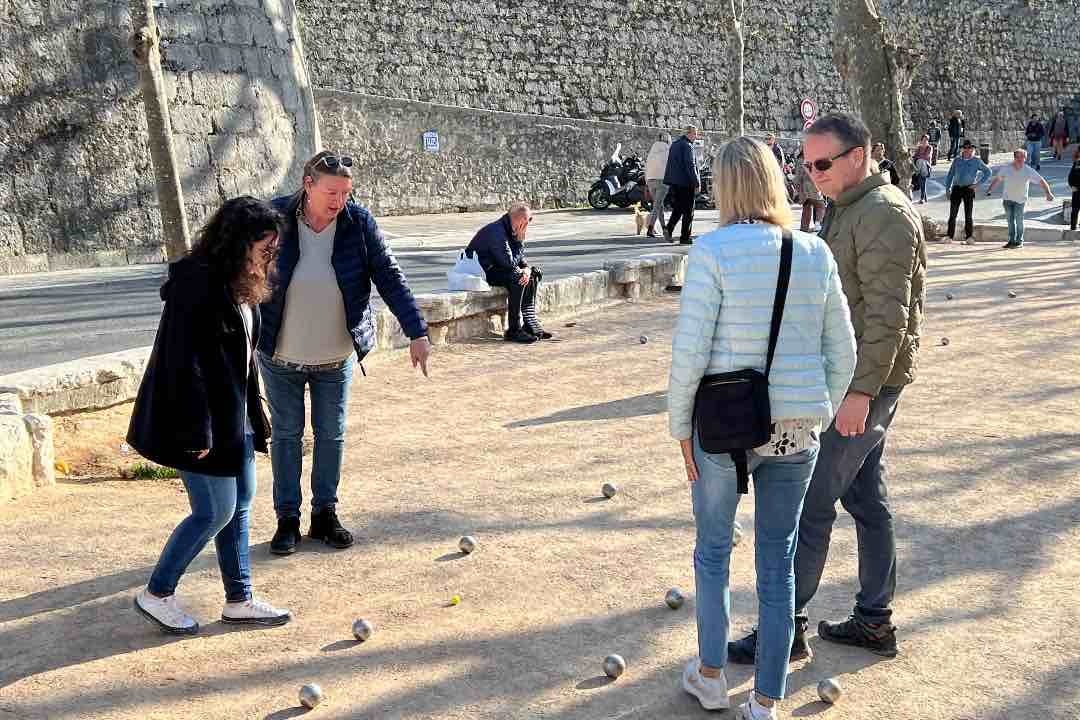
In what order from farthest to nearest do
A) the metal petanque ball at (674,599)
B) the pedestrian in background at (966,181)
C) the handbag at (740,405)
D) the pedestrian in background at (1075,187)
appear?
the pedestrian in background at (1075,187) < the pedestrian in background at (966,181) < the metal petanque ball at (674,599) < the handbag at (740,405)

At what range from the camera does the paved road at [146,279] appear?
8273 mm

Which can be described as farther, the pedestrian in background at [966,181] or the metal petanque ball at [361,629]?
the pedestrian in background at [966,181]

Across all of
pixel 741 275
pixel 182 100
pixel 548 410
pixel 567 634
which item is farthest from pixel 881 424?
pixel 182 100

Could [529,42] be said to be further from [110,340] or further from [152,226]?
[110,340]

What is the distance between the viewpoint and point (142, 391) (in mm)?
3580

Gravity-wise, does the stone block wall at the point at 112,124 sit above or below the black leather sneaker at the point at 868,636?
above

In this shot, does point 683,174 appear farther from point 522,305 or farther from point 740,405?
point 740,405

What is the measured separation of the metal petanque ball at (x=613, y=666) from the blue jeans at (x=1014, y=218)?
597 inches

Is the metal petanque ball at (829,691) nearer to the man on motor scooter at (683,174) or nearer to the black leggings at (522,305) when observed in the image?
the black leggings at (522,305)

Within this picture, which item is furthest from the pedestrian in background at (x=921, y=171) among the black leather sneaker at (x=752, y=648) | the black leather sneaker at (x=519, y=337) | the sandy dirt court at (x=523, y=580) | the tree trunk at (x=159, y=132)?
the black leather sneaker at (x=752, y=648)

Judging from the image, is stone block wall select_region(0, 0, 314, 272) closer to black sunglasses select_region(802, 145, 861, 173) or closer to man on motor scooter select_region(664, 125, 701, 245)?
man on motor scooter select_region(664, 125, 701, 245)

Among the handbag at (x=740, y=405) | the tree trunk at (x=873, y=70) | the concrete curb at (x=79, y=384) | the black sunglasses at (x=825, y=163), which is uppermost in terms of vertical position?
the tree trunk at (x=873, y=70)

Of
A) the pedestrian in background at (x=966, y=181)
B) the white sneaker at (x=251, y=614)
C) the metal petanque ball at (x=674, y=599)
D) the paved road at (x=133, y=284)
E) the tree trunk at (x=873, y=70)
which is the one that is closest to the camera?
the white sneaker at (x=251, y=614)

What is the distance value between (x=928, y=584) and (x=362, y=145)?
19.9 metres
